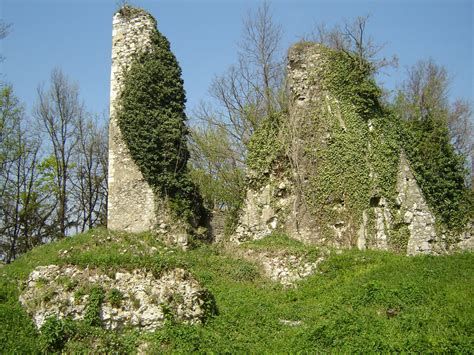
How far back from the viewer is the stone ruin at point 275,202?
51.1ft

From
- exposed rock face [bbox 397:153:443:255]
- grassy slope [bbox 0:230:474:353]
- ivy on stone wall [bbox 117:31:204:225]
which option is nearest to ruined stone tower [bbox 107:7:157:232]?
ivy on stone wall [bbox 117:31:204:225]

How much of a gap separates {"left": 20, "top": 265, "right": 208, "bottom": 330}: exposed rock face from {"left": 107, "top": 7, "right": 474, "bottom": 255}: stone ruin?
6.65 m

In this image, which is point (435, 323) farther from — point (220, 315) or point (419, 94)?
point (419, 94)

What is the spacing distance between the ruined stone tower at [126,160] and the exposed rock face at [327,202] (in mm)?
3555

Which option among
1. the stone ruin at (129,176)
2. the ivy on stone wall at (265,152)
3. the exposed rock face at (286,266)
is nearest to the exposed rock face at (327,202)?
the ivy on stone wall at (265,152)

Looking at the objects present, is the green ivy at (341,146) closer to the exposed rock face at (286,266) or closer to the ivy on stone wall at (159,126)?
the exposed rock face at (286,266)

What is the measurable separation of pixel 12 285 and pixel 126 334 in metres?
3.99

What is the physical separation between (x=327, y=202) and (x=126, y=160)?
7.23 m

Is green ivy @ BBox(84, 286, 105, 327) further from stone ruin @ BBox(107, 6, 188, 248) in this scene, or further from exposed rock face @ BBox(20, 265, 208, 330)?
stone ruin @ BBox(107, 6, 188, 248)

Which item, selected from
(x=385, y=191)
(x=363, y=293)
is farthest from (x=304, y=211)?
(x=363, y=293)

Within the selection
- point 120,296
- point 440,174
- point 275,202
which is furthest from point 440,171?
point 120,296

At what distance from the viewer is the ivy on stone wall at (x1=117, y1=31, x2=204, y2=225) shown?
16.4 metres

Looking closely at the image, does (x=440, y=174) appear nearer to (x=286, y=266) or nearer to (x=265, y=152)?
(x=265, y=152)

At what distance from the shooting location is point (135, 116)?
16.6 metres
